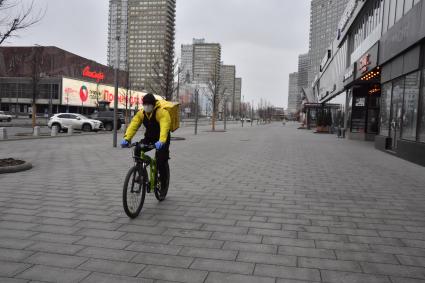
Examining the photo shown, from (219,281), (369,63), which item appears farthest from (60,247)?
(369,63)

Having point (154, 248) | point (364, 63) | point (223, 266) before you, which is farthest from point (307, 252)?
point (364, 63)

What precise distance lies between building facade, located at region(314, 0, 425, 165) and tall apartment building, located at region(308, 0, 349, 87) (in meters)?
116

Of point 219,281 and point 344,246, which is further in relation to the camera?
point 344,246

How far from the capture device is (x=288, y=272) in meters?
3.71

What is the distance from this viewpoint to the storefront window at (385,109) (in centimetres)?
1831

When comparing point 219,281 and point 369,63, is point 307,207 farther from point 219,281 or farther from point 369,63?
point 369,63

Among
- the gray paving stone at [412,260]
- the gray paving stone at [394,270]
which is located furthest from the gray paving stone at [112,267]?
the gray paving stone at [412,260]

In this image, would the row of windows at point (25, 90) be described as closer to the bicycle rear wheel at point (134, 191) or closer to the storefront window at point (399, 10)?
the storefront window at point (399, 10)

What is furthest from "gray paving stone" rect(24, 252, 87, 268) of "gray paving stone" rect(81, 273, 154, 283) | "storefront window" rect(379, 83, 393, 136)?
"storefront window" rect(379, 83, 393, 136)

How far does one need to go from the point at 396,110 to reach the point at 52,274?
53.0 feet

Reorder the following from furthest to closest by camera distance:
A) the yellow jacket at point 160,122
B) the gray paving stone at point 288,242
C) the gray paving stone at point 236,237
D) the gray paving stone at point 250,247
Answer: the yellow jacket at point 160,122
the gray paving stone at point 236,237
the gray paving stone at point 288,242
the gray paving stone at point 250,247

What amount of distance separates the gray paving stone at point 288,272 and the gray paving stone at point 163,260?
0.67m

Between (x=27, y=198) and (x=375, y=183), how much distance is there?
22.9 feet

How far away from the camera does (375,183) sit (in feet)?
29.7
